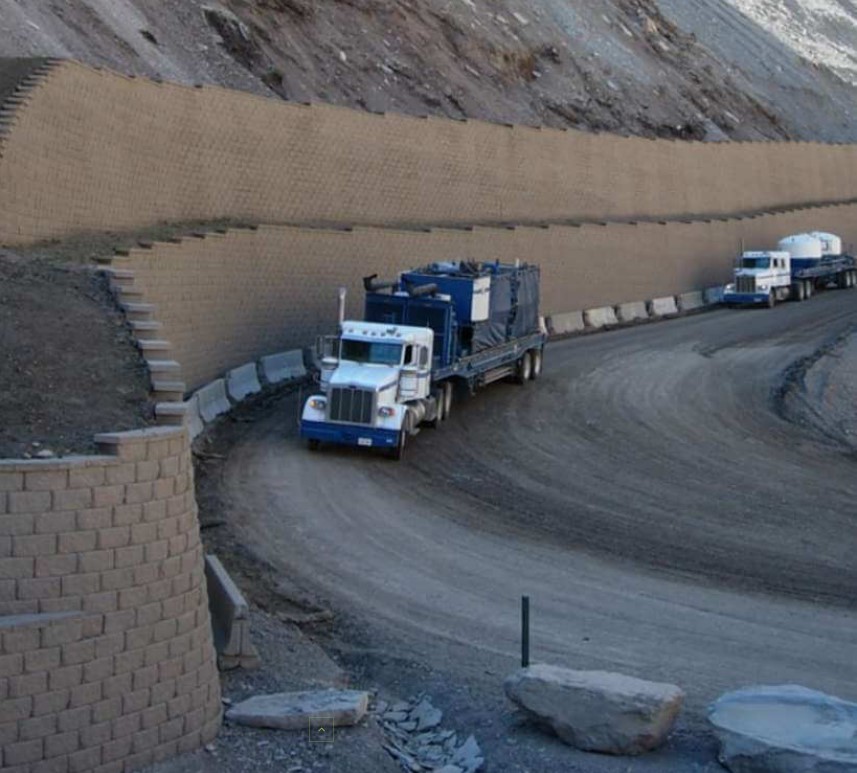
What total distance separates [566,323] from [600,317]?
2.66m

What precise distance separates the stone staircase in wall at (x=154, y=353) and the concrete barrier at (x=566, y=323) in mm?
23375

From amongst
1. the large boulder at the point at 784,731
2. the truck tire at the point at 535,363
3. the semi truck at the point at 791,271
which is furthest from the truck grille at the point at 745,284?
the large boulder at the point at 784,731

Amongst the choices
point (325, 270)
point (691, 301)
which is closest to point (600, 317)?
point (691, 301)

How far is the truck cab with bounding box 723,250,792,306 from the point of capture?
54125 mm

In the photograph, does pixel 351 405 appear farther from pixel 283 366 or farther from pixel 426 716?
pixel 426 716

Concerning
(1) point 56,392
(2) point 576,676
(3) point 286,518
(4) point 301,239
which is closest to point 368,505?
(3) point 286,518

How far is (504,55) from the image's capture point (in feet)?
200

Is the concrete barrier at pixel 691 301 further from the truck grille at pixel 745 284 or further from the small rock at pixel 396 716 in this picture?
the small rock at pixel 396 716

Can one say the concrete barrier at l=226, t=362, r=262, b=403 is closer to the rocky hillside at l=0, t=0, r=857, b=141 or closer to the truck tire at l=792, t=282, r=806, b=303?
the rocky hillside at l=0, t=0, r=857, b=141

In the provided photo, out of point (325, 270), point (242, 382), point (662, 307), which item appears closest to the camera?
point (242, 382)

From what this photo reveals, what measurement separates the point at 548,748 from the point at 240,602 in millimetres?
3521

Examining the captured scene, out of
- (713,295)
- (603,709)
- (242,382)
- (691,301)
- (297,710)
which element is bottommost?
(297,710)

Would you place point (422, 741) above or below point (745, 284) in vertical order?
below

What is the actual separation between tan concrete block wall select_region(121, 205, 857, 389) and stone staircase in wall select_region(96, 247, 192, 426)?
168 inches
